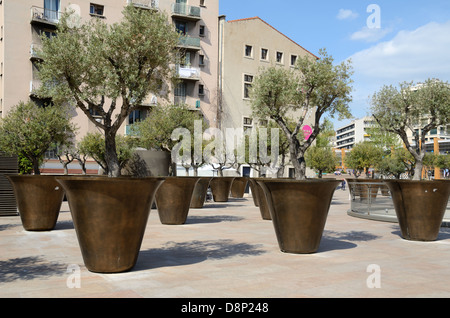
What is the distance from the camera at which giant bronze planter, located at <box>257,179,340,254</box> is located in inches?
280

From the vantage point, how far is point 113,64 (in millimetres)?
11234

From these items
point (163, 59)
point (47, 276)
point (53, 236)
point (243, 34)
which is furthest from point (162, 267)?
point (243, 34)

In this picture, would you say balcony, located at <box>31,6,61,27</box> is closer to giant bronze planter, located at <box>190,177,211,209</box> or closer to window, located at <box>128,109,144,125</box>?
window, located at <box>128,109,144,125</box>

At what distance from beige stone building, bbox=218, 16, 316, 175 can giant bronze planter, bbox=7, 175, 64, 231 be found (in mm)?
32026

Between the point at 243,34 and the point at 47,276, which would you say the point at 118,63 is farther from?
the point at 243,34

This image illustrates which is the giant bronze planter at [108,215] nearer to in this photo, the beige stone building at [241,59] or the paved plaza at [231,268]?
the paved plaza at [231,268]

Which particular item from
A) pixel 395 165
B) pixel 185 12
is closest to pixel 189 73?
pixel 185 12

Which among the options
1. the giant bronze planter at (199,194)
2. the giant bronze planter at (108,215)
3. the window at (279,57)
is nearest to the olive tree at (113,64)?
the giant bronze planter at (108,215)

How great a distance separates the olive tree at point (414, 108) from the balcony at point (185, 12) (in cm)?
2144

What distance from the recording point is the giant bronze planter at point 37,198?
387 inches

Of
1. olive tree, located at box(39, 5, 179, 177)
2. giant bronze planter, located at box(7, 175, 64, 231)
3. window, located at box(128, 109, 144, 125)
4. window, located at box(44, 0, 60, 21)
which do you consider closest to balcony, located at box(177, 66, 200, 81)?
window, located at box(128, 109, 144, 125)

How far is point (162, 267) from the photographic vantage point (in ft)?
20.2

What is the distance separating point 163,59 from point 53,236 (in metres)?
4.85
